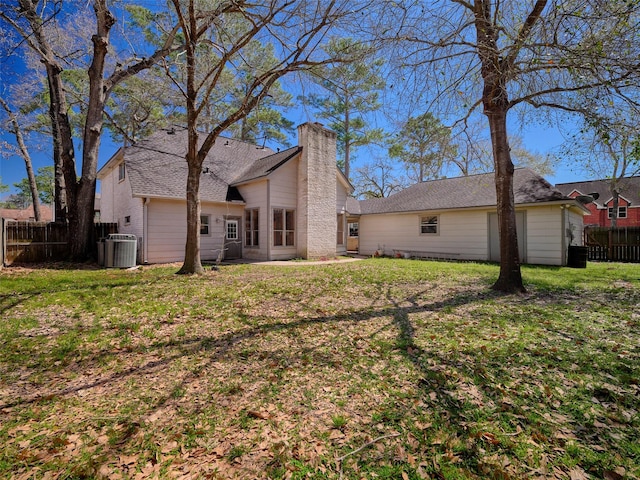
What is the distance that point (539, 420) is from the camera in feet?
8.18

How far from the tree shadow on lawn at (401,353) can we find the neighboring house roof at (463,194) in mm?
9591

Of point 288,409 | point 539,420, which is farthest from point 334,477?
point 539,420

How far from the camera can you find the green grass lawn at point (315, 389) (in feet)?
6.84

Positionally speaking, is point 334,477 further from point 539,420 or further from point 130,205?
point 130,205

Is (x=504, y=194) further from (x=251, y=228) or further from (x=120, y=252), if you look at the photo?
(x=120, y=252)

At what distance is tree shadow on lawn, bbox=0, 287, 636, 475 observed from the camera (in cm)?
233

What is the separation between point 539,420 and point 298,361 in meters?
2.36

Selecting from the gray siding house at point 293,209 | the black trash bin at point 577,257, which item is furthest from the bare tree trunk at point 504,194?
the black trash bin at point 577,257

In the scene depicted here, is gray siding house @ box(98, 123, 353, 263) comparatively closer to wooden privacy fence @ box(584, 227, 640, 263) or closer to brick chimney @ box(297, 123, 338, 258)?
brick chimney @ box(297, 123, 338, 258)

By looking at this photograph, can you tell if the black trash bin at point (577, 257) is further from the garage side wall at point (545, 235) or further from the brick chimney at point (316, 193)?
the brick chimney at point (316, 193)

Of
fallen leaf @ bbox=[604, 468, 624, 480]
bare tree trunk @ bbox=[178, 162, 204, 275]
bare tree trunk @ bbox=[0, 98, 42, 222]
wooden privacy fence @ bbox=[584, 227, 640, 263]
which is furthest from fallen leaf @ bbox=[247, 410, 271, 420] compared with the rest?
bare tree trunk @ bbox=[0, 98, 42, 222]

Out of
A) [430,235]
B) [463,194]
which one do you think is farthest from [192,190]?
[463,194]

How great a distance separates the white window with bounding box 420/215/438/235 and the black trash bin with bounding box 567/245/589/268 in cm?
544

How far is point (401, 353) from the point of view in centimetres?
377
